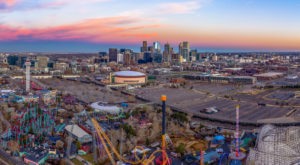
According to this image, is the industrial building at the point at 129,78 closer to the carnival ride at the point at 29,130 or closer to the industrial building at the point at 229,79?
the industrial building at the point at 229,79

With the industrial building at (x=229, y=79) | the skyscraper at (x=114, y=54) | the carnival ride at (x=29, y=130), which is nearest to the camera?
the carnival ride at (x=29, y=130)

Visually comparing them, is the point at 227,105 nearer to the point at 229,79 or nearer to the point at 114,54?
the point at 229,79

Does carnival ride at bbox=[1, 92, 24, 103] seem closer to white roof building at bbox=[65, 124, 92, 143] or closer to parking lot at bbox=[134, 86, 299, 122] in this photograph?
white roof building at bbox=[65, 124, 92, 143]

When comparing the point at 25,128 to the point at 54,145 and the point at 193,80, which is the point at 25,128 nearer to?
the point at 54,145

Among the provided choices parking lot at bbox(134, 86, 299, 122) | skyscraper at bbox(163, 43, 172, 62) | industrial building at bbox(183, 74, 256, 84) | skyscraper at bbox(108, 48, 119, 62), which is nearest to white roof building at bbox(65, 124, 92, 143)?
parking lot at bbox(134, 86, 299, 122)

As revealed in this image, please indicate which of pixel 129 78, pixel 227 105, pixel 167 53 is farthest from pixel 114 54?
pixel 227 105

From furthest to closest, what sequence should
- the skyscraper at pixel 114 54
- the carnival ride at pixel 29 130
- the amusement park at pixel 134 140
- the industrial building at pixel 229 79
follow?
the skyscraper at pixel 114 54
the industrial building at pixel 229 79
the carnival ride at pixel 29 130
the amusement park at pixel 134 140

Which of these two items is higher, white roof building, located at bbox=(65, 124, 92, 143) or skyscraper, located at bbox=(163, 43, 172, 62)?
skyscraper, located at bbox=(163, 43, 172, 62)

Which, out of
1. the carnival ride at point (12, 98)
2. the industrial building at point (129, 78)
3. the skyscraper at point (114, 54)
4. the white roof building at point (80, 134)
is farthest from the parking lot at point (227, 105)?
the skyscraper at point (114, 54)

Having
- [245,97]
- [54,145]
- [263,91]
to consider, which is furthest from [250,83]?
[54,145]

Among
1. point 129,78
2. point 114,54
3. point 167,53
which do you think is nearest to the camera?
point 129,78
